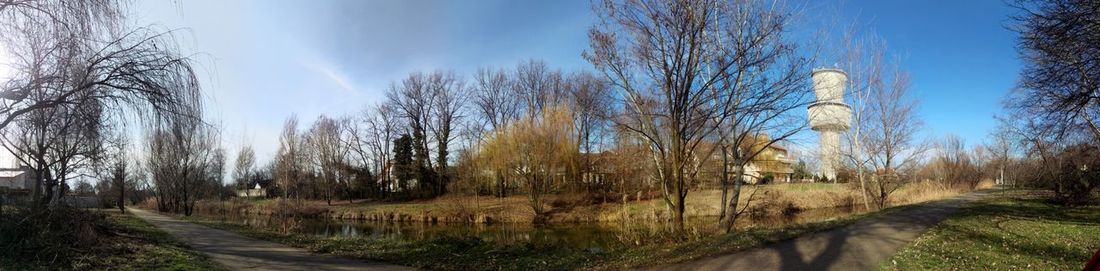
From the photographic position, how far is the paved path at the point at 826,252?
8016 mm

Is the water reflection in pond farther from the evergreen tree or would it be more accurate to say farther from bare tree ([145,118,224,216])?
the evergreen tree

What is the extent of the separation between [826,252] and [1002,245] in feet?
12.3

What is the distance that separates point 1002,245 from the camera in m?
9.79

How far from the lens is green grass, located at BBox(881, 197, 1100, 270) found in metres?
7.84

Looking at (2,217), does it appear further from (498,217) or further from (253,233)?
(498,217)

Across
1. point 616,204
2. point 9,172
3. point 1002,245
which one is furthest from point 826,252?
point 9,172

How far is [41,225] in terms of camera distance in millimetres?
8727

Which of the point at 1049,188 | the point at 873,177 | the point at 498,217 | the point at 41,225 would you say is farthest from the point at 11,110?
the point at 1049,188

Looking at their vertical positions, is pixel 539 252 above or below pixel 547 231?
above

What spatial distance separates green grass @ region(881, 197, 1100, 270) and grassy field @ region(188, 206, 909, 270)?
7.33 ft

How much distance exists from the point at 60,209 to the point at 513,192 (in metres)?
25.9

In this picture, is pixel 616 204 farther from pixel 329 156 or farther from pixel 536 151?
pixel 329 156

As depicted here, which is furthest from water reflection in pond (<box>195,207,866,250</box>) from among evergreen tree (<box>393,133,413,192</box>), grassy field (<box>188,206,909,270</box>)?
evergreen tree (<box>393,133,413,192</box>)

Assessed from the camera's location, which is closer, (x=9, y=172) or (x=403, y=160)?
(x=9, y=172)
